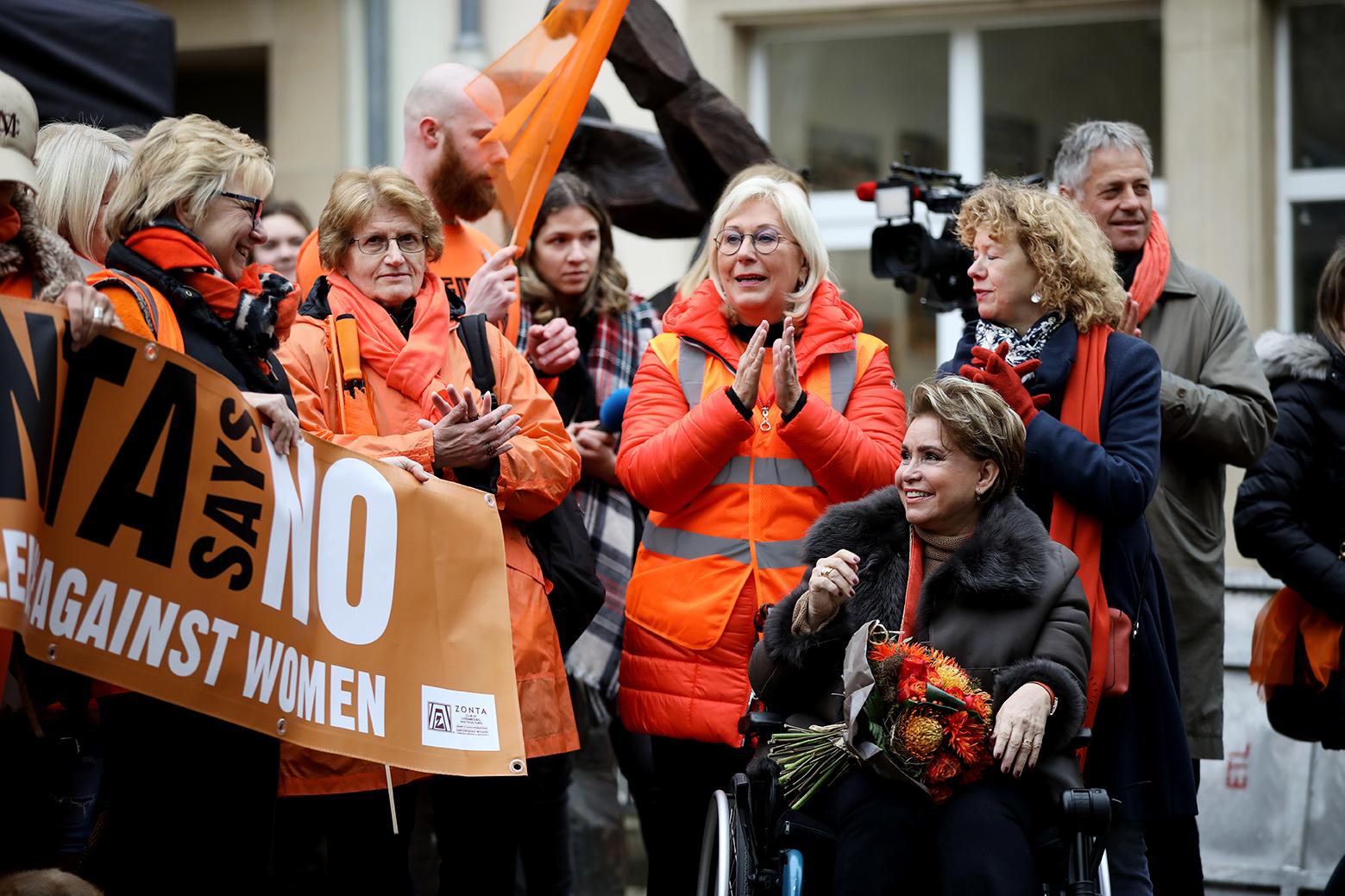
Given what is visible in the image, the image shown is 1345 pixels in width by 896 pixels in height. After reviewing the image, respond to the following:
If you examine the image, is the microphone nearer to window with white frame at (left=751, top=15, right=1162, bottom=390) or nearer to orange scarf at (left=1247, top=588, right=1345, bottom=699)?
orange scarf at (left=1247, top=588, right=1345, bottom=699)

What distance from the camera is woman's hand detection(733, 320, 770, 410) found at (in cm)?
452

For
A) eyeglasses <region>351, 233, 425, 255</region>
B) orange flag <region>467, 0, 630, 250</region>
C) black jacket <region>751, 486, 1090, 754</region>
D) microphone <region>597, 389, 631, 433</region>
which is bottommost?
black jacket <region>751, 486, 1090, 754</region>

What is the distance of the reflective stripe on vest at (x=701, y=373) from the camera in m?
4.74

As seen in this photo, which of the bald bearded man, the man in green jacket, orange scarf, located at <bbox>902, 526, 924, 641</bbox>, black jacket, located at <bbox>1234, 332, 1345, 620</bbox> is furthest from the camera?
the bald bearded man

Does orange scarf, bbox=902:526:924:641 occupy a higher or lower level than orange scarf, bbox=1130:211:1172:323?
lower

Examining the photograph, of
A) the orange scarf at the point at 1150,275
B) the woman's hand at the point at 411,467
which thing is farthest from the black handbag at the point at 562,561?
the orange scarf at the point at 1150,275

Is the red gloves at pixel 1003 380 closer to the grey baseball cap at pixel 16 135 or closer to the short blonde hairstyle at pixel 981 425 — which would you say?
the short blonde hairstyle at pixel 981 425

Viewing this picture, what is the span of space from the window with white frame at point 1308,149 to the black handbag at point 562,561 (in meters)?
5.72

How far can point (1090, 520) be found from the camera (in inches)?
172

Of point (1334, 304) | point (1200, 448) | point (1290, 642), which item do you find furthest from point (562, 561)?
point (1334, 304)

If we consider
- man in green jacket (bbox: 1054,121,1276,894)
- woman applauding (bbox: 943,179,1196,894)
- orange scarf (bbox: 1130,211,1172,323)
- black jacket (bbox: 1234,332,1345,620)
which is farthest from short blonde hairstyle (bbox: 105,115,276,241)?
black jacket (bbox: 1234,332,1345,620)

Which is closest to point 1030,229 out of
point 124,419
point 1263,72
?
point 124,419

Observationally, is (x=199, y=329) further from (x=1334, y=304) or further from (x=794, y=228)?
(x=1334, y=304)

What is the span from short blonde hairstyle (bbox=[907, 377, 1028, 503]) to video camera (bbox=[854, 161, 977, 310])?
4.85 ft
